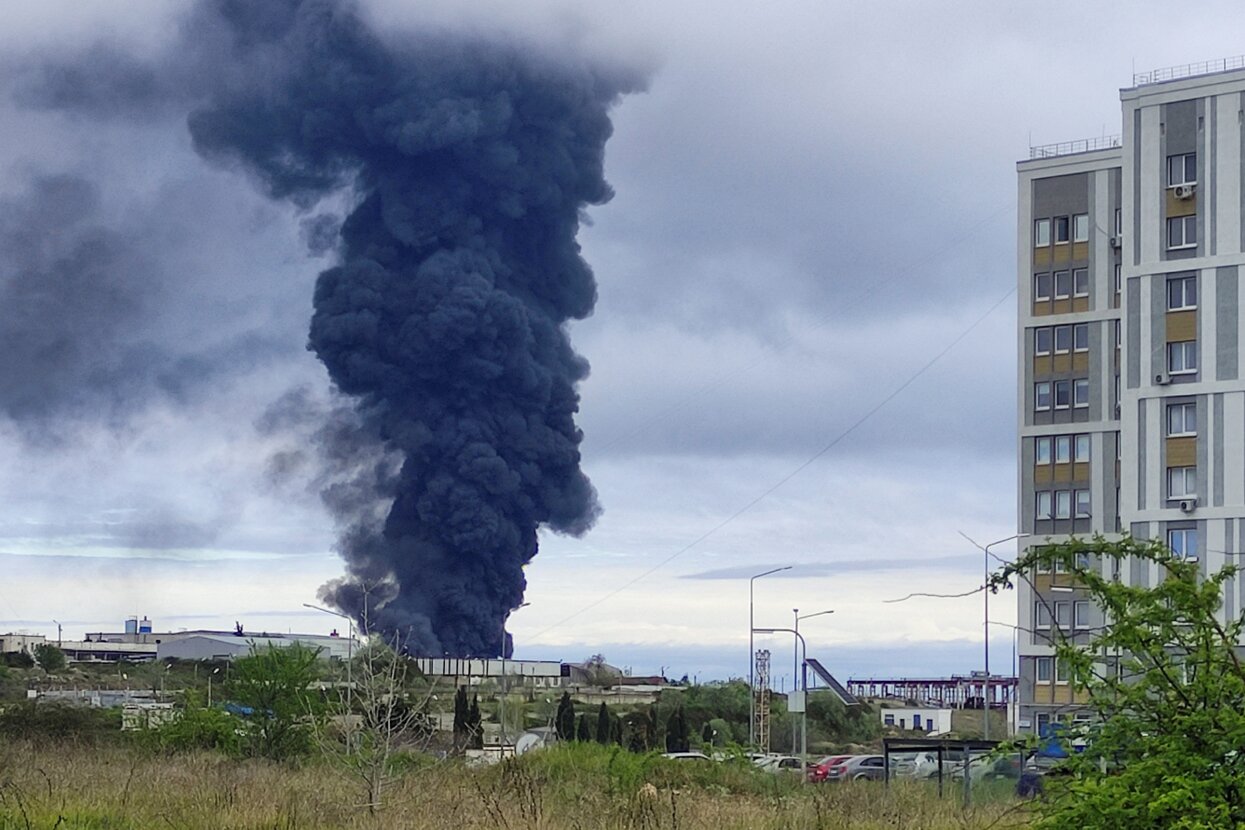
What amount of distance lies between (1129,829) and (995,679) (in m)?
99.8

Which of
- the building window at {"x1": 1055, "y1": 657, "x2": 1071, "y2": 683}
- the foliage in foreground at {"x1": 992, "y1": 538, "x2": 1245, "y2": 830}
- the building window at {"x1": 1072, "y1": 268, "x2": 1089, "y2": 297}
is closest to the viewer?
the foliage in foreground at {"x1": 992, "y1": 538, "x2": 1245, "y2": 830}

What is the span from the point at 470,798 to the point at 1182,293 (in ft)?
145

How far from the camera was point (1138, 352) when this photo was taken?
5731 centimetres

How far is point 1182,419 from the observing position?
56125 millimetres

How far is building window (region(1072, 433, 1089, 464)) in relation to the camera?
71.5m

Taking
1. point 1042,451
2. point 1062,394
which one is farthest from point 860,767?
point 1062,394

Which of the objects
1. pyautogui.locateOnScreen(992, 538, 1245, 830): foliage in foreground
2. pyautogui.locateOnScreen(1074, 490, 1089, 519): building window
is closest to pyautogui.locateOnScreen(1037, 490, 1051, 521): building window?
pyautogui.locateOnScreen(1074, 490, 1089, 519): building window

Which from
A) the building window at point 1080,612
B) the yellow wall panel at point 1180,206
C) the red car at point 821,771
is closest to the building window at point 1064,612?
the building window at point 1080,612

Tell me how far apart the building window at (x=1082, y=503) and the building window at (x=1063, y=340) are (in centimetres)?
649

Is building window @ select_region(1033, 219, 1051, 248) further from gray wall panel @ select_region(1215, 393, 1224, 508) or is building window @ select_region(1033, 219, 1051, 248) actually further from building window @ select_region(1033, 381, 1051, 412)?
gray wall panel @ select_region(1215, 393, 1224, 508)

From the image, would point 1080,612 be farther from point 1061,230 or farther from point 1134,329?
point 1061,230

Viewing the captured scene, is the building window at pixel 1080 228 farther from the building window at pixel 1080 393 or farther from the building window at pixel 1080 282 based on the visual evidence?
the building window at pixel 1080 393

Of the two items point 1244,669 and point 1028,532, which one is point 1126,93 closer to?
point 1028,532

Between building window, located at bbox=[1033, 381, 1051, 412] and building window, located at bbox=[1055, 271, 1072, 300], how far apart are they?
13.3 ft
